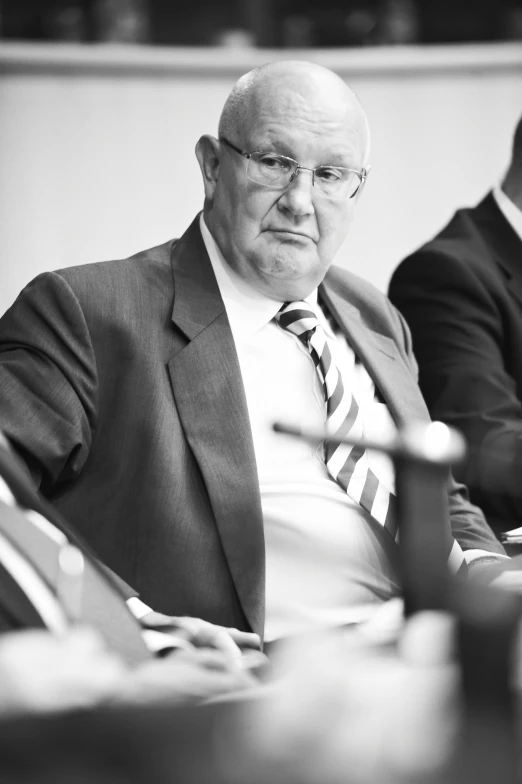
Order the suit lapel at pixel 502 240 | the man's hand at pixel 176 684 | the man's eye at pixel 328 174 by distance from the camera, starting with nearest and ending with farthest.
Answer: the man's hand at pixel 176 684 → the man's eye at pixel 328 174 → the suit lapel at pixel 502 240

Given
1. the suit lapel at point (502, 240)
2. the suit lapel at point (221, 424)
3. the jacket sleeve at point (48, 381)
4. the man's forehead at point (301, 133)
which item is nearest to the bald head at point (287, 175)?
the man's forehead at point (301, 133)

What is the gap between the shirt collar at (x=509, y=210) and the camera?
221 cm

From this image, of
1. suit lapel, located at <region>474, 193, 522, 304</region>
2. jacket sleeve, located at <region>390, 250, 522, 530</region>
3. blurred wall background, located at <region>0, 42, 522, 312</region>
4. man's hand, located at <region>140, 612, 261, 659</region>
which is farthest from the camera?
blurred wall background, located at <region>0, 42, 522, 312</region>

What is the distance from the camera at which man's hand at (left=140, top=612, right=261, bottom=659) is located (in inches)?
46.9

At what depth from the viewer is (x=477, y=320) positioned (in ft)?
6.65

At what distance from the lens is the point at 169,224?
250 cm

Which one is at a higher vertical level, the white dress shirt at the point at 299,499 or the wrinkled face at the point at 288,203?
the wrinkled face at the point at 288,203

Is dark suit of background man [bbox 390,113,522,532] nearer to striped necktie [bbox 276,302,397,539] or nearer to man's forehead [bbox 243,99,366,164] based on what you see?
striped necktie [bbox 276,302,397,539]

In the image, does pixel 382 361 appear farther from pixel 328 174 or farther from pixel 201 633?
pixel 201 633

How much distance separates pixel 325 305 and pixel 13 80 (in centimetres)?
107

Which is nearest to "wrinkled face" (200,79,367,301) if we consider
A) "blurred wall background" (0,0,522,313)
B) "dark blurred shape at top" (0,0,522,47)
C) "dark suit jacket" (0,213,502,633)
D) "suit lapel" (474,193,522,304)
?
"dark suit jacket" (0,213,502,633)

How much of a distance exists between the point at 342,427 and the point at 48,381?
444 millimetres

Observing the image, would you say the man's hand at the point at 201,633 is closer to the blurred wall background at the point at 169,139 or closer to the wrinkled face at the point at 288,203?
the wrinkled face at the point at 288,203

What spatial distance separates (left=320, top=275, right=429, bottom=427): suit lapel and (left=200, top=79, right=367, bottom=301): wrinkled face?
0.13 m
